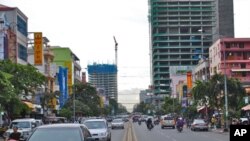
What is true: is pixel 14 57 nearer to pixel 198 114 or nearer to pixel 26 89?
pixel 26 89

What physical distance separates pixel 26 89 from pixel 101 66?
73.6 meters

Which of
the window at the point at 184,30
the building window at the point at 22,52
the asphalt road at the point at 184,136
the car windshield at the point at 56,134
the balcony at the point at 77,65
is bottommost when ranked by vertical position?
the asphalt road at the point at 184,136

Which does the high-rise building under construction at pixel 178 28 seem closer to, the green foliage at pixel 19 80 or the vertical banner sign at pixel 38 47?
the vertical banner sign at pixel 38 47

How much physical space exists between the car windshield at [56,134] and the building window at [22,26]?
63.0 m

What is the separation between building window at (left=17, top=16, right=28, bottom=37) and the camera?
3022 inches

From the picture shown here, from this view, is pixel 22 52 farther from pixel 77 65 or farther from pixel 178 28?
pixel 178 28

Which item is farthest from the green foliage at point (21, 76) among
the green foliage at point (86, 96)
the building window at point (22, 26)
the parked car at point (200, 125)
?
the green foliage at point (86, 96)

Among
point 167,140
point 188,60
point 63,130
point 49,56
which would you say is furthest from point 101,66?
point 63,130

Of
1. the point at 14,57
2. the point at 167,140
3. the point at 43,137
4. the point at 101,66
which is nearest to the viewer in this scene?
the point at 43,137

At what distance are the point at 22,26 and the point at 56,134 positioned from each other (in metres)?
67.1

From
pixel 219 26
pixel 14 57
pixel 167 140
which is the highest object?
pixel 219 26

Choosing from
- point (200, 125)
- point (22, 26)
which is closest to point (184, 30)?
point (22, 26)

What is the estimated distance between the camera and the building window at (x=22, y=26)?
76750mm

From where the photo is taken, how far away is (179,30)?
582ft
